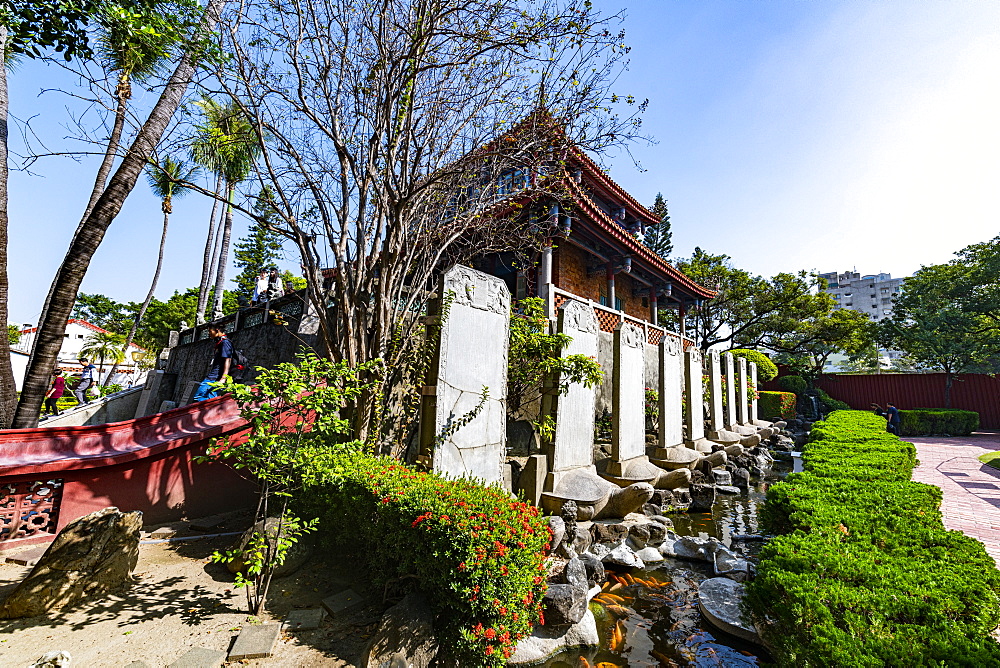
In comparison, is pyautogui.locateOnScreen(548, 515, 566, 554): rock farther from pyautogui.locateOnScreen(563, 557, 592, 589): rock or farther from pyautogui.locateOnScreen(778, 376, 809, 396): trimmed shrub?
pyautogui.locateOnScreen(778, 376, 809, 396): trimmed shrub

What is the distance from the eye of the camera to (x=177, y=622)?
307 cm

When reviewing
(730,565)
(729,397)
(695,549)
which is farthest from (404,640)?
(729,397)

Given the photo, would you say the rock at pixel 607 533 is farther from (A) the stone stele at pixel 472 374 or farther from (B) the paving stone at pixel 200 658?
(B) the paving stone at pixel 200 658

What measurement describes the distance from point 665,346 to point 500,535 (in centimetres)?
674

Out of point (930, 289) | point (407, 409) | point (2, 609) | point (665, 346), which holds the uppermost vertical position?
point (930, 289)

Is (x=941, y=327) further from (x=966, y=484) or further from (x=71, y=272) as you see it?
(x=71, y=272)

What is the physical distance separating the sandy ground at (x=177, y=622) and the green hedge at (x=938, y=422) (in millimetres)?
23458

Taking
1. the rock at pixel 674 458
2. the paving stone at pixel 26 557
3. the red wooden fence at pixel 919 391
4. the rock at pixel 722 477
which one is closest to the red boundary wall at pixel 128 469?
the paving stone at pixel 26 557

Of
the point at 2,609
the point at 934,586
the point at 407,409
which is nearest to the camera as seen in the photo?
the point at 934,586

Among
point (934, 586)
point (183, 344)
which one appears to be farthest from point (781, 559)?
point (183, 344)

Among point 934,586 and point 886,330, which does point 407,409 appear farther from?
point 886,330

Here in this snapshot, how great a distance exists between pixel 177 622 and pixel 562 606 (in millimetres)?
2855

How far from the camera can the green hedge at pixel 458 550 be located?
252 cm

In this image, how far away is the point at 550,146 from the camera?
19.4ft
